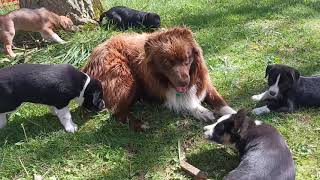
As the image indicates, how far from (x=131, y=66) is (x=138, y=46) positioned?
28cm

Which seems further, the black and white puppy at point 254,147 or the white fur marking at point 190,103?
the white fur marking at point 190,103

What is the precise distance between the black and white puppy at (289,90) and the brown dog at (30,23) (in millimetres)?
3710

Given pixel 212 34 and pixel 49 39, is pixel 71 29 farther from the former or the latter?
pixel 212 34

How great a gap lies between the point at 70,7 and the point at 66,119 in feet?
9.79

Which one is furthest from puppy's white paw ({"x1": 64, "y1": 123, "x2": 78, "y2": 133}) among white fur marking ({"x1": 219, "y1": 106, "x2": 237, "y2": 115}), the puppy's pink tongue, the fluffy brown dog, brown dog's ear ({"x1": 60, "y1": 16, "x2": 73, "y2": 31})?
brown dog's ear ({"x1": 60, "y1": 16, "x2": 73, "y2": 31})

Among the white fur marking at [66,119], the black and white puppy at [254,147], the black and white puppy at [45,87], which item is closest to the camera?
the black and white puppy at [254,147]

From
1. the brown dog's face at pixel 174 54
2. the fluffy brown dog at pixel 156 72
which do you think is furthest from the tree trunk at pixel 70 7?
the brown dog's face at pixel 174 54

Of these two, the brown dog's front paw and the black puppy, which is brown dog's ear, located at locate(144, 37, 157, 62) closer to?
the brown dog's front paw

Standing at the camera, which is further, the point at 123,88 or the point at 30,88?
→ the point at 123,88

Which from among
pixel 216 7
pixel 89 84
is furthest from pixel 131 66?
pixel 216 7

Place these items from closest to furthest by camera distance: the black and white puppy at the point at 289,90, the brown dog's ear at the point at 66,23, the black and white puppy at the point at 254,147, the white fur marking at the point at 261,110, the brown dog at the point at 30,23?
the black and white puppy at the point at 254,147 < the black and white puppy at the point at 289,90 < the white fur marking at the point at 261,110 < the brown dog at the point at 30,23 < the brown dog's ear at the point at 66,23

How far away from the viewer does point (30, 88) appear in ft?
16.1

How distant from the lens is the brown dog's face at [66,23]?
7328 mm

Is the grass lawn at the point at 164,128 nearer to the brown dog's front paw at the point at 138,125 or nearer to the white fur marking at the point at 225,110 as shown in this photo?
the brown dog's front paw at the point at 138,125
